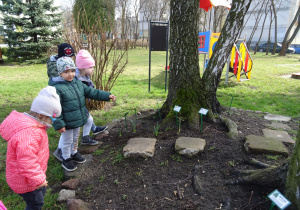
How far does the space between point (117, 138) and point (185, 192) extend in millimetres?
1543

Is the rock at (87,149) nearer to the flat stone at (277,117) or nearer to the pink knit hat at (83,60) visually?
the pink knit hat at (83,60)

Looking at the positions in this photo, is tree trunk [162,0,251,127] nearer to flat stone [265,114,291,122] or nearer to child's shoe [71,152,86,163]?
child's shoe [71,152,86,163]

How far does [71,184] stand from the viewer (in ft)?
7.70

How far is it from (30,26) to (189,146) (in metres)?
13.5

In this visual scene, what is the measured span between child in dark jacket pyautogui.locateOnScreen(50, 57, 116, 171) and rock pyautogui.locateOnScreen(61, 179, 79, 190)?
8.7 inches

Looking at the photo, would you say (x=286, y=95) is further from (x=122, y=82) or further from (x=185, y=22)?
(x=122, y=82)

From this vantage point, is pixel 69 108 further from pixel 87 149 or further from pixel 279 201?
pixel 279 201

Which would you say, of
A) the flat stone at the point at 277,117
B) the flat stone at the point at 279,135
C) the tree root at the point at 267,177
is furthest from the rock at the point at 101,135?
the flat stone at the point at 277,117

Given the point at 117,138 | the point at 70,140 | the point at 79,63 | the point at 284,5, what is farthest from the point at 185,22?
the point at 284,5

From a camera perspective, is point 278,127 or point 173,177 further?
point 278,127

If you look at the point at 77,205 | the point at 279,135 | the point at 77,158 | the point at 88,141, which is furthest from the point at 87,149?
the point at 279,135

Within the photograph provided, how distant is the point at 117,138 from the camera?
327 centimetres

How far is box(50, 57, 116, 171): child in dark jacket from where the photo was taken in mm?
→ 2350

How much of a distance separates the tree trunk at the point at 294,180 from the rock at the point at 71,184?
78.9 inches
